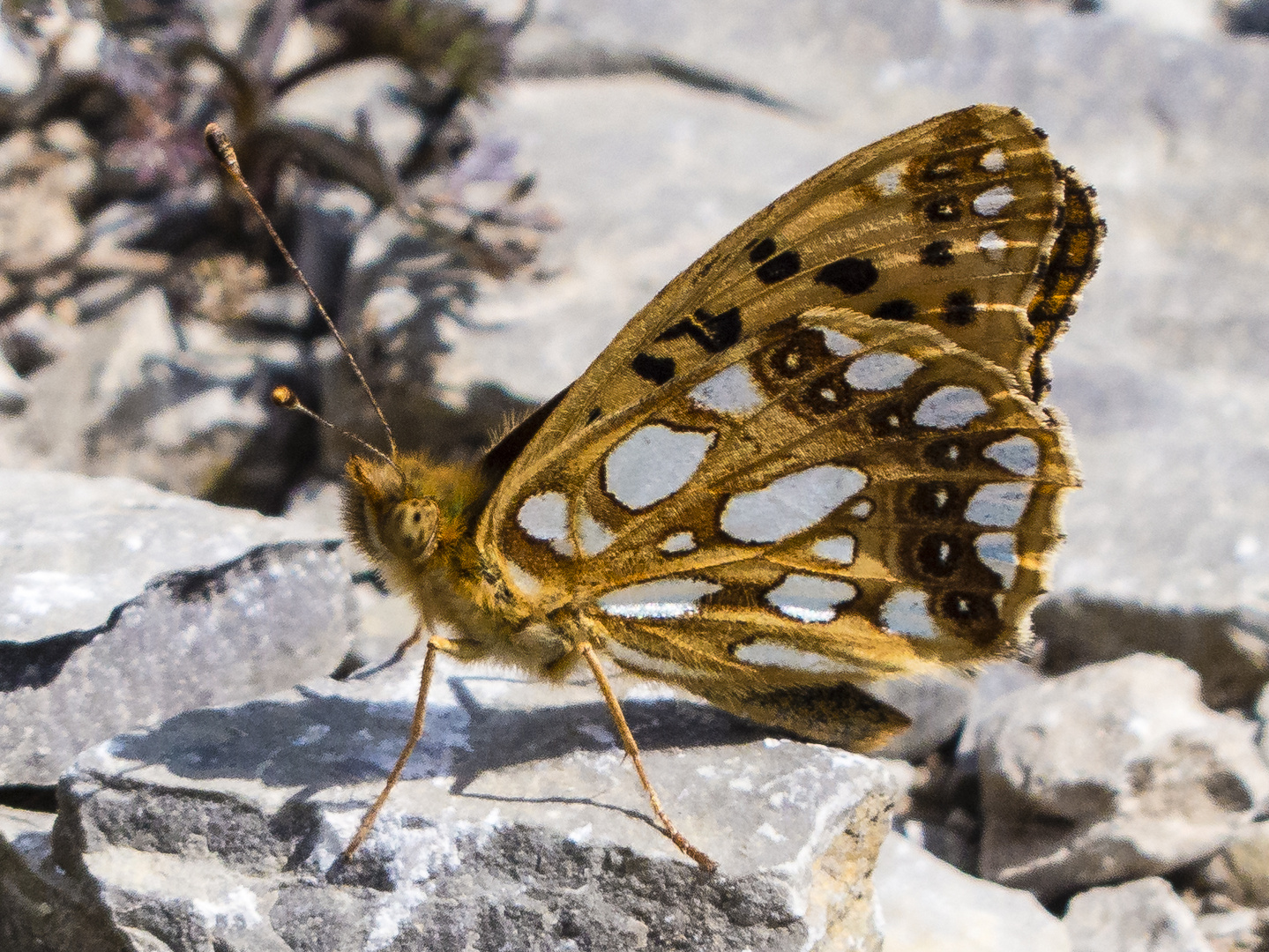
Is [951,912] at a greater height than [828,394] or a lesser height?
lesser

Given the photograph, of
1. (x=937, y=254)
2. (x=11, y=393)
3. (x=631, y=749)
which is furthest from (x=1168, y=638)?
(x=11, y=393)

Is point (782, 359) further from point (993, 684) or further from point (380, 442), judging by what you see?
point (380, 442)

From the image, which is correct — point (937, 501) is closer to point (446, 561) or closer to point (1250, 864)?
point (446, 561)

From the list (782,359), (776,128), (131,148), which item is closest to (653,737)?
(782,359)

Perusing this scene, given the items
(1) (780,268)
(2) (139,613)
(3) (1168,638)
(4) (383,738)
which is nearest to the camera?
(1) (780,268)

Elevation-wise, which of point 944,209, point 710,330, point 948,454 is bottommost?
point 948,454

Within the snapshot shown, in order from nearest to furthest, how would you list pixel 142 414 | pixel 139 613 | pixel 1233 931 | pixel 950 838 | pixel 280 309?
pixel 139 613
pixel 1233 931
pixel 950 838
pixel 142 414
pixel 280 309
